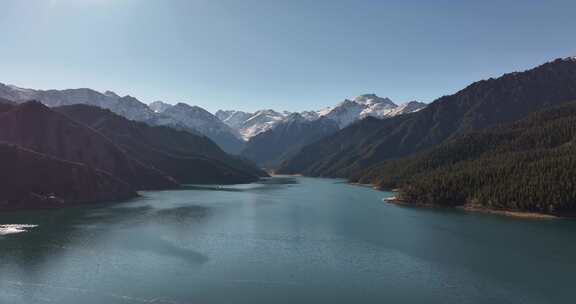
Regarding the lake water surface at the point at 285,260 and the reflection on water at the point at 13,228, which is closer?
the lake water surface at the point at 285,260

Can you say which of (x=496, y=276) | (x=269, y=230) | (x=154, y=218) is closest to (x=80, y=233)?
(x=154, y=218)

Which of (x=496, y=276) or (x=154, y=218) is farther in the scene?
(x=154, y=218)

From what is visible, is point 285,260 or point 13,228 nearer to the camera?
point 285,260

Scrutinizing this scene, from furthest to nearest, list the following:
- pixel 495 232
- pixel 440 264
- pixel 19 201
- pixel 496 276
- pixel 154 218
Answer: pixel 19 201 → pixel 154 218 → pixel 495 232 → pixel 440 264 → pixel 496 276

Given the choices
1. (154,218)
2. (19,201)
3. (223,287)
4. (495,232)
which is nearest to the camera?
(223,287)

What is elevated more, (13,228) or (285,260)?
(13,228)

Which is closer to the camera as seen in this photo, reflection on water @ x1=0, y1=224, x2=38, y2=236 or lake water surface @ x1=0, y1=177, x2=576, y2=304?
lake water surface @ x1=0, y1=177, x2=576, y2=304

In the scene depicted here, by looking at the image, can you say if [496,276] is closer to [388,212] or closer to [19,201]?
[388,212]
